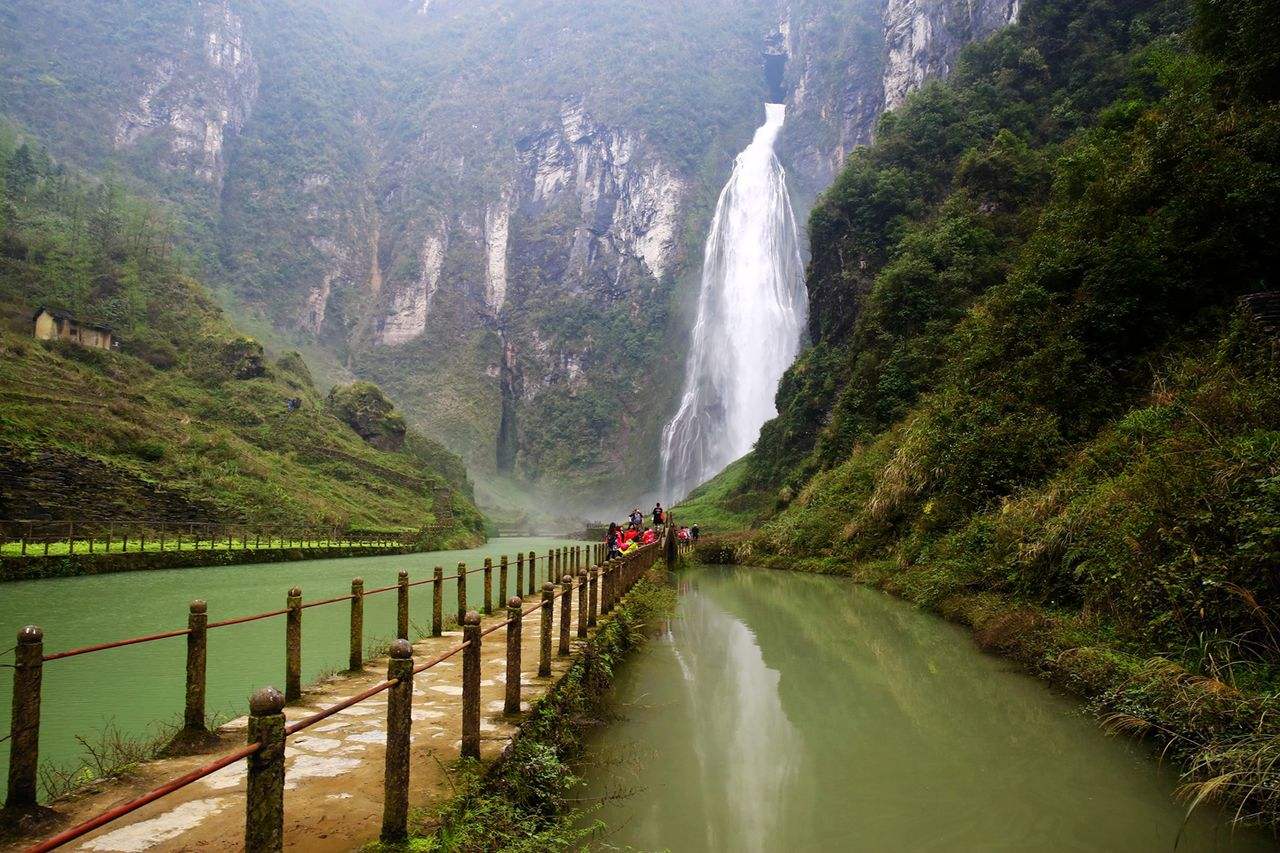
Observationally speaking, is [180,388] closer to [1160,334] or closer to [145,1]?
[1160,334]

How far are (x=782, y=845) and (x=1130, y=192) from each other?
13.3 m

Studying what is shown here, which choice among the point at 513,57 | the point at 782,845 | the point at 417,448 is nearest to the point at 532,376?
the point at 417,448

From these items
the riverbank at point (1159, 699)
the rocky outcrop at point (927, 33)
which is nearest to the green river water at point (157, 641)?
the riverbank at point (1159, 699)

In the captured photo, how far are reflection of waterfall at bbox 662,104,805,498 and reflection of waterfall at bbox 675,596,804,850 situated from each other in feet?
150

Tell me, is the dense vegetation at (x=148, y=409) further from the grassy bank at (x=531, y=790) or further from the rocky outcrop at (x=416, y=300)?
the rocky outcrop at (x=416, y=300)

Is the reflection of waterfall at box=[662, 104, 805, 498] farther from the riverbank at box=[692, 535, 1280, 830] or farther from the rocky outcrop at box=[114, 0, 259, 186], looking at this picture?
the rocky outcrop at box=[114, 0, 259, 186]

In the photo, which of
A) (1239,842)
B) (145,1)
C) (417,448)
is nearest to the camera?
(1239,842)

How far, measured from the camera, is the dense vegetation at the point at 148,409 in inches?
966

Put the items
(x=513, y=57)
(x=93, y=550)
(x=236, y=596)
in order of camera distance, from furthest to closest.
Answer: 1. (x=513, y=57)
2. (x=93, y=550)
3. (x=236, y=596)

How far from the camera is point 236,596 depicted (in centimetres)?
1443

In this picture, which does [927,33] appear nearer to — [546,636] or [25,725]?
[546,636]

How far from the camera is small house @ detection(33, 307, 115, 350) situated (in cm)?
3769

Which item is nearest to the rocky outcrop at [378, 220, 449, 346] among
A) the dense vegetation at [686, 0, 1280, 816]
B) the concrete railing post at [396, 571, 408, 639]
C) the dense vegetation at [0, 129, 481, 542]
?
the dense vegetation at [0, 129, 481, 542]

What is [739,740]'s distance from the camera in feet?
19.6
